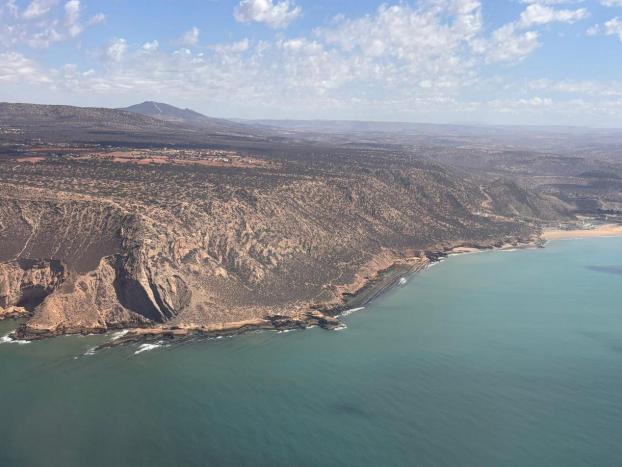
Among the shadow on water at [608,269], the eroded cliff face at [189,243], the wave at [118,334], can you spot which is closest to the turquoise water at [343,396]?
the wave at [118,334]

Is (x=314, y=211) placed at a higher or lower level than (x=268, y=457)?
higher

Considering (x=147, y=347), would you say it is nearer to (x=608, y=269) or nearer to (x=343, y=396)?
(x=343, y=396)

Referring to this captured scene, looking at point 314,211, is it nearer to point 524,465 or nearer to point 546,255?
point 546,255

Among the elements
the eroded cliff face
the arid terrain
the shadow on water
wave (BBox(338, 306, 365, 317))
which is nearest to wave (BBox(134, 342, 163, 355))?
the arid terrain

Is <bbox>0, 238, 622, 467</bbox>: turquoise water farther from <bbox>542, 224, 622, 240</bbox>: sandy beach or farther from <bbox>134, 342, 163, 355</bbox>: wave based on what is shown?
<bbox>542, 224, 622, 240</bbox>: sandy beach

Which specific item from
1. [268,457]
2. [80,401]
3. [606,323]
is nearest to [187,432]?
[268,457]

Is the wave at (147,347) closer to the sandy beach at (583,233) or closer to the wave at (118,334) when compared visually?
the wave at (118,334)

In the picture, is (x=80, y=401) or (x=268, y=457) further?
(x=80, y=401)
